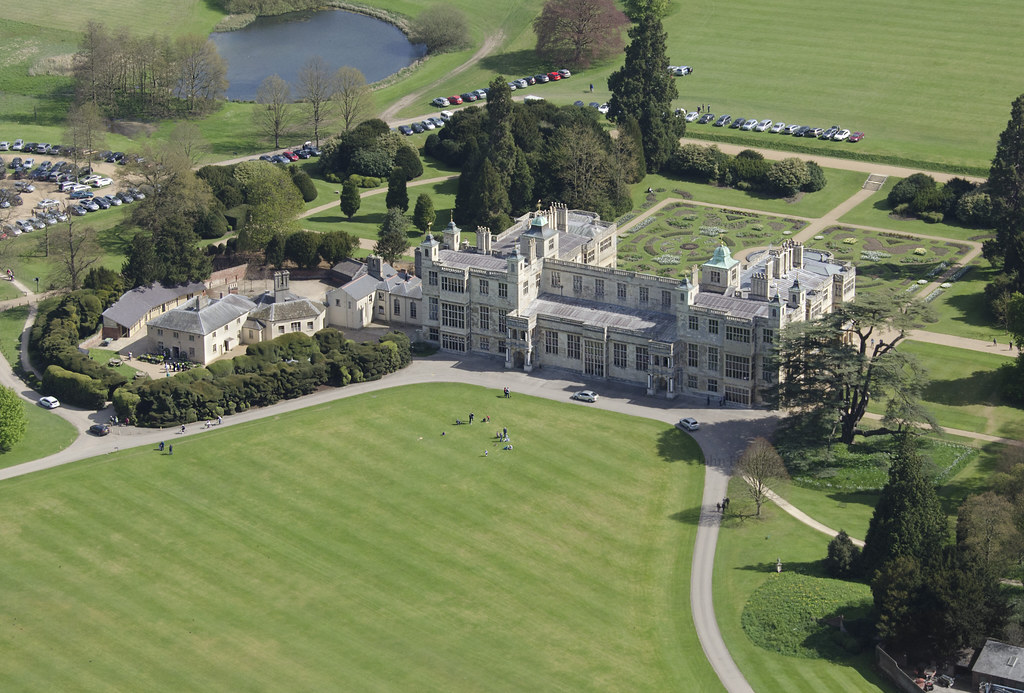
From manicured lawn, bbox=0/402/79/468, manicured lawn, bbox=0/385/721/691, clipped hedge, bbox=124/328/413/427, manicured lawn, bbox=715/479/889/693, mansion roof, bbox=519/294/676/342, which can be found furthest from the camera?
mansion roof, bbox=519/294/676/342

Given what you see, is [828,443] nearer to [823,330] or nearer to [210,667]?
[823,330]

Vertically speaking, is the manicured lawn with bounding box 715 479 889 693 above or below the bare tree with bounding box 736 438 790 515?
below

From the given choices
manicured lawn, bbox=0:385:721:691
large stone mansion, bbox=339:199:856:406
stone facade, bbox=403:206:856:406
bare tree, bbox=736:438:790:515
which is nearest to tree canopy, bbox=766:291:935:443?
stone facade, bbox=403:206:856:406

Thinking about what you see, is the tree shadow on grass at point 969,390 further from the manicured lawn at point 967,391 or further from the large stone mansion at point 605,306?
the large stone mansion at point 605,306

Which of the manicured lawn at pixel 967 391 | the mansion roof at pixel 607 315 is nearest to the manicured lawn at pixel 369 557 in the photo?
the mansion roof at pixel 607 315

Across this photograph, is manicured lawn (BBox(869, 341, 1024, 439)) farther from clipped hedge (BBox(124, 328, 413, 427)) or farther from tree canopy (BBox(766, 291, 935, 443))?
clipped hedge (BBox(124, 328, 413, 427))

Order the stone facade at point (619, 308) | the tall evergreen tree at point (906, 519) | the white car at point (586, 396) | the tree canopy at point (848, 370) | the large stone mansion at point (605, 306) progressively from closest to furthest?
the tall evergreen tree at point (906, 519) → the tree canopy at point (848, 370) → the stone facade at point (619, 308) → the large stone mansion at point (605, 306) → the white car at point (586, 396)
